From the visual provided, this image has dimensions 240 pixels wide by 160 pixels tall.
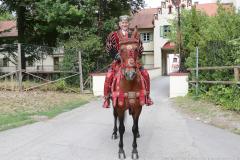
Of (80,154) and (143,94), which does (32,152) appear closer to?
(80,154)

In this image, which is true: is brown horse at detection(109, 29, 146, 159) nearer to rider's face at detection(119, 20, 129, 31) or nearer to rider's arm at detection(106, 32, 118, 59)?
rider's face at detection(119, 20, 129, 31)

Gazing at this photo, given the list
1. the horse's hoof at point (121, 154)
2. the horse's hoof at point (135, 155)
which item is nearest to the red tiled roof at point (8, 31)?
the horse's hoof at point (121, 154)

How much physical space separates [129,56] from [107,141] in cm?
294

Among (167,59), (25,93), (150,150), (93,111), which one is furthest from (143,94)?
(167,59)

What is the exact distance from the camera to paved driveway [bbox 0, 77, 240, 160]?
8.16 meters

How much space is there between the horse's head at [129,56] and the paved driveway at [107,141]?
174 centimetres

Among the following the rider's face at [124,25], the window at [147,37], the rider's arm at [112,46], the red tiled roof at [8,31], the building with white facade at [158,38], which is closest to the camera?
the rider's face at [124,25]

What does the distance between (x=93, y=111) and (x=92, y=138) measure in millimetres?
5670

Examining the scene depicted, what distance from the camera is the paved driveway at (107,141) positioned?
26.8ft

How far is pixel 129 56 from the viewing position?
24.2 feet

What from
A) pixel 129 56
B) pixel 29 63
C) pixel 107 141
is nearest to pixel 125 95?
pixel 129 56

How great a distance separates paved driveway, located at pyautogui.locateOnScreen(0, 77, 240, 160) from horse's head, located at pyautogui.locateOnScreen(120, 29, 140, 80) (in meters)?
1.74

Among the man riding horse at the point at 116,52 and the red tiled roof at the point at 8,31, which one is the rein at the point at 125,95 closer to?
the man riding horse at the point at 116,52

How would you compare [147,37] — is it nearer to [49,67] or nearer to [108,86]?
[49,67]
